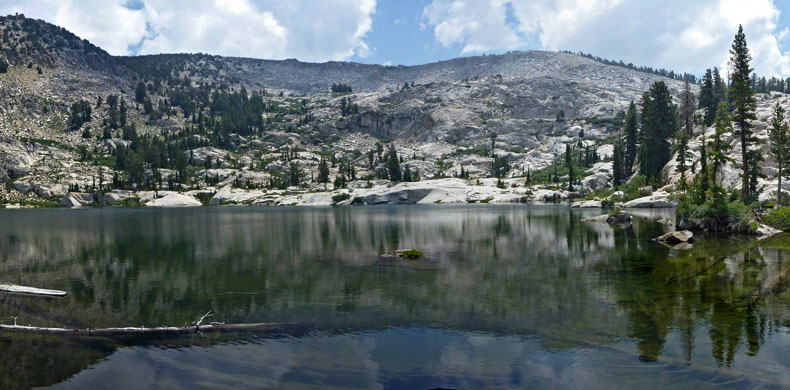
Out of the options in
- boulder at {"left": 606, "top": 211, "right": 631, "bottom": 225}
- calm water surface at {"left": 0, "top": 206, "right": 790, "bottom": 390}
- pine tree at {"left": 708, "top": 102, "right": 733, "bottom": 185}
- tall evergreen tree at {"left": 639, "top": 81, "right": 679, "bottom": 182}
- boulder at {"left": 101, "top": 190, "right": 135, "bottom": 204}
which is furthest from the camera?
boulder at {"left": 101, "top": 190, "right": 135, "bottom": 204}

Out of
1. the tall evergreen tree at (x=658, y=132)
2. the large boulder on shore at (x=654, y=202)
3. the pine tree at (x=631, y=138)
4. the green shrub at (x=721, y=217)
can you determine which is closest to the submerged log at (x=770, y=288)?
the green shrub at (x=721, y=217)

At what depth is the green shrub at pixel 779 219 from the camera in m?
50.1

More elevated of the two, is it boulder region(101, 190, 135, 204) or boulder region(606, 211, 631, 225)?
boulder region(101, 190, 135, 204)

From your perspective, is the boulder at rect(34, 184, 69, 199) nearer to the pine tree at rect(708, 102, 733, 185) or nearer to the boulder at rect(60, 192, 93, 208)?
the boulder at rect(60, 192, 93, 208)

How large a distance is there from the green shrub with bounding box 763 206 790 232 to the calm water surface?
10.2 metres

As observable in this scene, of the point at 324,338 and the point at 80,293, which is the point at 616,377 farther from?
the point at 80,293

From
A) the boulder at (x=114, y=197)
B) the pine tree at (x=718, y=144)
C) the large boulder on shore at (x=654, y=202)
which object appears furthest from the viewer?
the boulder at (x=114, y=197)

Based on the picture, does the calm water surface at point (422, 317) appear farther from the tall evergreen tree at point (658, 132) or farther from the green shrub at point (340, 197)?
the green shrub at point (340, 197)

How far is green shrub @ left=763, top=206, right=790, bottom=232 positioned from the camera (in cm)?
5006

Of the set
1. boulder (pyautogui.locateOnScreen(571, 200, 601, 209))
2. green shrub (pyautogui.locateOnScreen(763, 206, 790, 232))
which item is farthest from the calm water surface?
boulder (pyautogui.locateOnScreen(571, 200, 601, 209))

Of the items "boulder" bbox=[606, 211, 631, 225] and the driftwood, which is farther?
"boulder" bbox=[606, 211, 631, 225]

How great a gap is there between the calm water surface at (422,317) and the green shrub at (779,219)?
33.6 feet

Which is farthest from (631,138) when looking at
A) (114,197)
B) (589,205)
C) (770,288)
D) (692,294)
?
(114,197)

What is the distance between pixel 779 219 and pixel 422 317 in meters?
52.1
